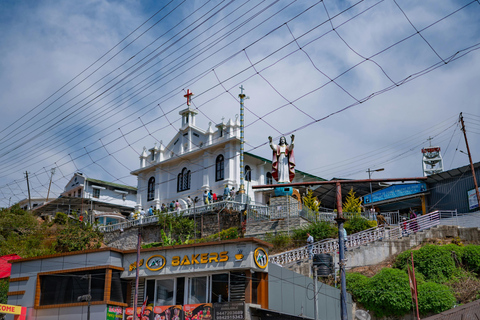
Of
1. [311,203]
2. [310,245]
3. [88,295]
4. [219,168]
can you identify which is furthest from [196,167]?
[88,295]

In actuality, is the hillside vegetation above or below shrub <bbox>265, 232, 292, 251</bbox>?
below

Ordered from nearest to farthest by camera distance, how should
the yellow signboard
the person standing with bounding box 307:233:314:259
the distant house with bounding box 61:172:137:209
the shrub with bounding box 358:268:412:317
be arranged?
the yellow signboard < the shrub with bounding box 358:268:412:317 < the person standing with bounding box 307:233:314:259 < the distant house with bounding box 61:172:137:209

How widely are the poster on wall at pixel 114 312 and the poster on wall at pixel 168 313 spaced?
1.65m

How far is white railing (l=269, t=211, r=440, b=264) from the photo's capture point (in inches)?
1134

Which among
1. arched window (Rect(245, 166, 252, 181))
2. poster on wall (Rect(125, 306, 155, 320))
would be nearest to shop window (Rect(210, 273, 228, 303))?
poster on wall (Rect(125, 306, 155, 320))

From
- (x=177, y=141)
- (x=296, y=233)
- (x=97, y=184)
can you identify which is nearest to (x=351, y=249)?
(x=296, y=233)

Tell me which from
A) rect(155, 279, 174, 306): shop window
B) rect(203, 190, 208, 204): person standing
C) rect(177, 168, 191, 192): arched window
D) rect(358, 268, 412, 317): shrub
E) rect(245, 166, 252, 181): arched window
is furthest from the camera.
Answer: rect(177, 168, 191, 192): arched window

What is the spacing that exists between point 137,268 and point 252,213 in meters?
17.4

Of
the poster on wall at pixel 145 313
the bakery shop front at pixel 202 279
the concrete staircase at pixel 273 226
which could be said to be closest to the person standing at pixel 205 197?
the concrete staircase at pixel 273 226

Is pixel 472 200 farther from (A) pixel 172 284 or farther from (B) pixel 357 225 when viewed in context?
(A) pixel 172 284

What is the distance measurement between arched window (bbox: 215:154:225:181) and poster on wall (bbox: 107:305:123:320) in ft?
81.3

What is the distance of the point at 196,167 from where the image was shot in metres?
48.4

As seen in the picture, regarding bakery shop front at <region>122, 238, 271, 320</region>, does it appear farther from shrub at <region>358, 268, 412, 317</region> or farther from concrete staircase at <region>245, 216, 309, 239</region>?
concrete staircase at <region>245, 216, 309, 239</region>

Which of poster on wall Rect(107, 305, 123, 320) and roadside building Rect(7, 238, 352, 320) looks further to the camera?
poster on wall Rect(107, 305, 123, 320)
